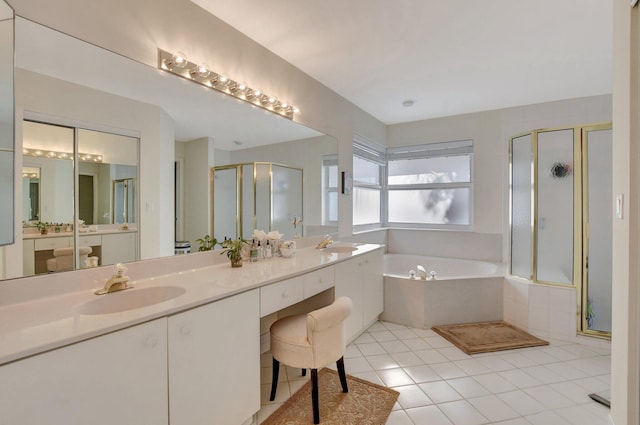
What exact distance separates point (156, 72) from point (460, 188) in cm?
387

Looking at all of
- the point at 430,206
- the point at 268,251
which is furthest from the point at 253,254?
the point at 430,206

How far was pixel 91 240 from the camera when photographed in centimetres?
143

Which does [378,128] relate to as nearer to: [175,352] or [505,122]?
[505,122]

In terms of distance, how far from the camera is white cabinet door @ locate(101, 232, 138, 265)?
1.47 meters

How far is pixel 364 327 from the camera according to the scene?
2.77 meters

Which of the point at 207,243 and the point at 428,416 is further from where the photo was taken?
the point at 207,243

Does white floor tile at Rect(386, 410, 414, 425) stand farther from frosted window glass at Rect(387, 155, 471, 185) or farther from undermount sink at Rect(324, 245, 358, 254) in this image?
frosted window glass at Rect(387, 155, 471, 185)

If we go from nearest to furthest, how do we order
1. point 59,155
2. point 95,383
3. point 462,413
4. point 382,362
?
point 95,383 < point 59,155 < point 462,413 < point 382,362

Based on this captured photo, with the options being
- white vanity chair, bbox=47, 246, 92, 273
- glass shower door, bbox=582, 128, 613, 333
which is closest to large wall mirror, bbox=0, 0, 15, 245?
white vanity chair, bbox=47, 246, 92, 273

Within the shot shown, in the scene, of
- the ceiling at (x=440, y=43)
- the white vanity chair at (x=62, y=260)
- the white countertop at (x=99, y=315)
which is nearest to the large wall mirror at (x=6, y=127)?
the white vanity chair at (x=62, y=260)

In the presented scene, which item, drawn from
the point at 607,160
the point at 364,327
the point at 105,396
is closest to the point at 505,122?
the point at 607,160

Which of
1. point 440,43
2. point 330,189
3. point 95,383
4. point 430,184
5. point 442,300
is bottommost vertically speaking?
point 442,300

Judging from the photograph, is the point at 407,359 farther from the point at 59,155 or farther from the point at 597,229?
the point at 59,155

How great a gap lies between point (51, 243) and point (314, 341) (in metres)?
1.34
